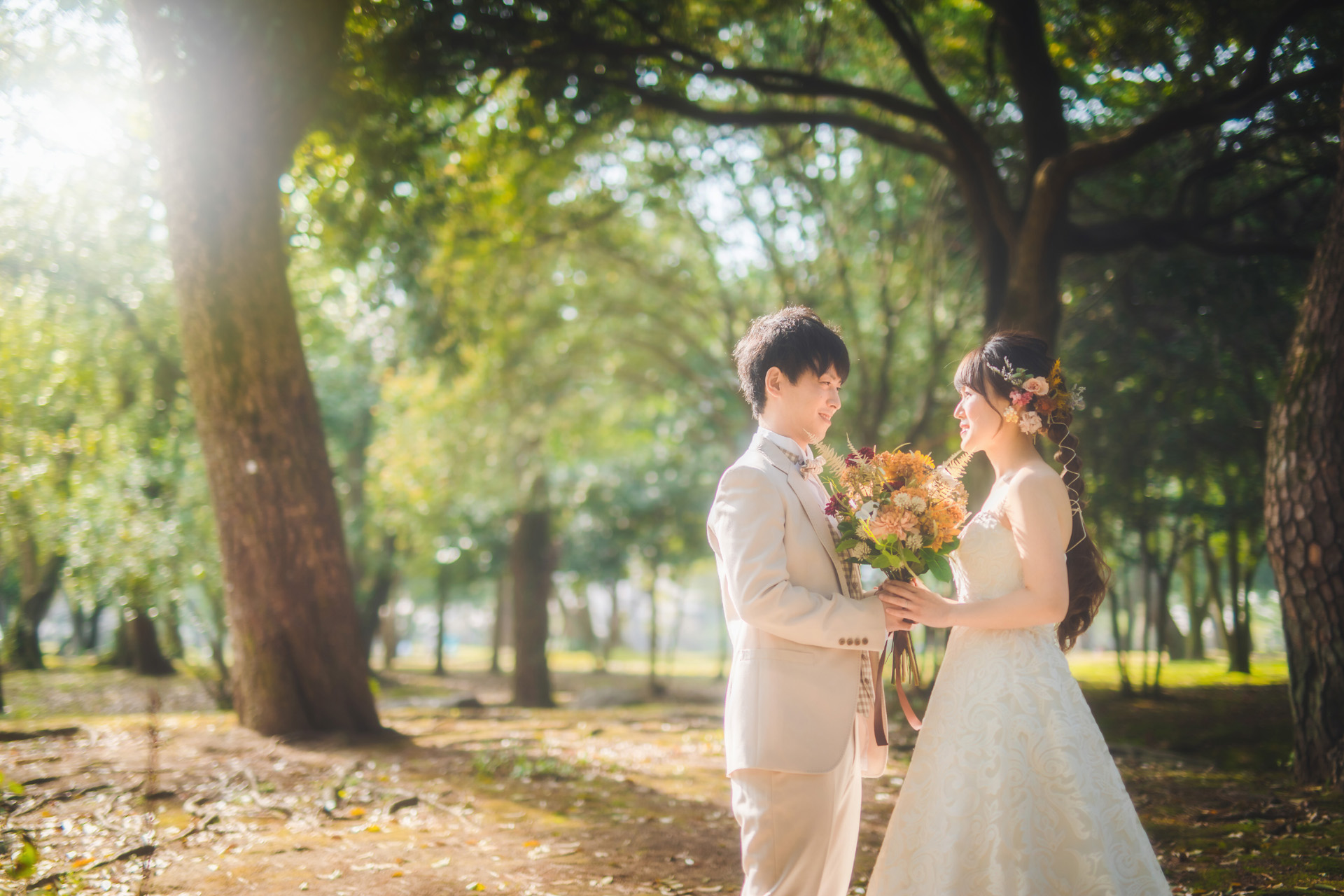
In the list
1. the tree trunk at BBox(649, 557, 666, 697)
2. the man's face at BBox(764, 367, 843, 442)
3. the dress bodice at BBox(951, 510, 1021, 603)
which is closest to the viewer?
the man's face at BBox(764, 367, 843, 442)

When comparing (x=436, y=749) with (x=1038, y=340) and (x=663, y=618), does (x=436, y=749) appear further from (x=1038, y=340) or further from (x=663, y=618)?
(x=663, y=618)

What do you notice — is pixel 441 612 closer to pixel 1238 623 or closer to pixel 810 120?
pixel 1238 623

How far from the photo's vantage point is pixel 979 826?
2854mm

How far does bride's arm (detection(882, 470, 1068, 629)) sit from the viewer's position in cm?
301

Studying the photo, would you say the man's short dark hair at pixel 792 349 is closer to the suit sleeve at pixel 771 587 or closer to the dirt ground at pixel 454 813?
the suit sleeve at pixel 771 587

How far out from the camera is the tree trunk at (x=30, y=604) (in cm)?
1939

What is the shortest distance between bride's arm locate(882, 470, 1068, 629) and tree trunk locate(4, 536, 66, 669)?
866 inches

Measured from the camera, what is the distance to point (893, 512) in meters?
2.77

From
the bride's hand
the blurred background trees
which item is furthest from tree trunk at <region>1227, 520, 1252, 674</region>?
the bride's hand

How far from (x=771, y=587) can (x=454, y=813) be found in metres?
3.74

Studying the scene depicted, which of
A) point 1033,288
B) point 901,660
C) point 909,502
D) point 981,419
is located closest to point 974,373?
point 981,419

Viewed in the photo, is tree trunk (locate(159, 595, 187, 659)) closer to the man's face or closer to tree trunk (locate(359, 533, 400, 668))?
tree trunk (locate(359, 533, 400, 668))

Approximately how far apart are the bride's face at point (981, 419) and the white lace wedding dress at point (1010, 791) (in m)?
0.39

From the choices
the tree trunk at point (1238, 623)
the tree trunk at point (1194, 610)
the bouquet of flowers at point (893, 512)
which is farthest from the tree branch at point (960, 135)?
the tree trunk at point (1194, 610)
